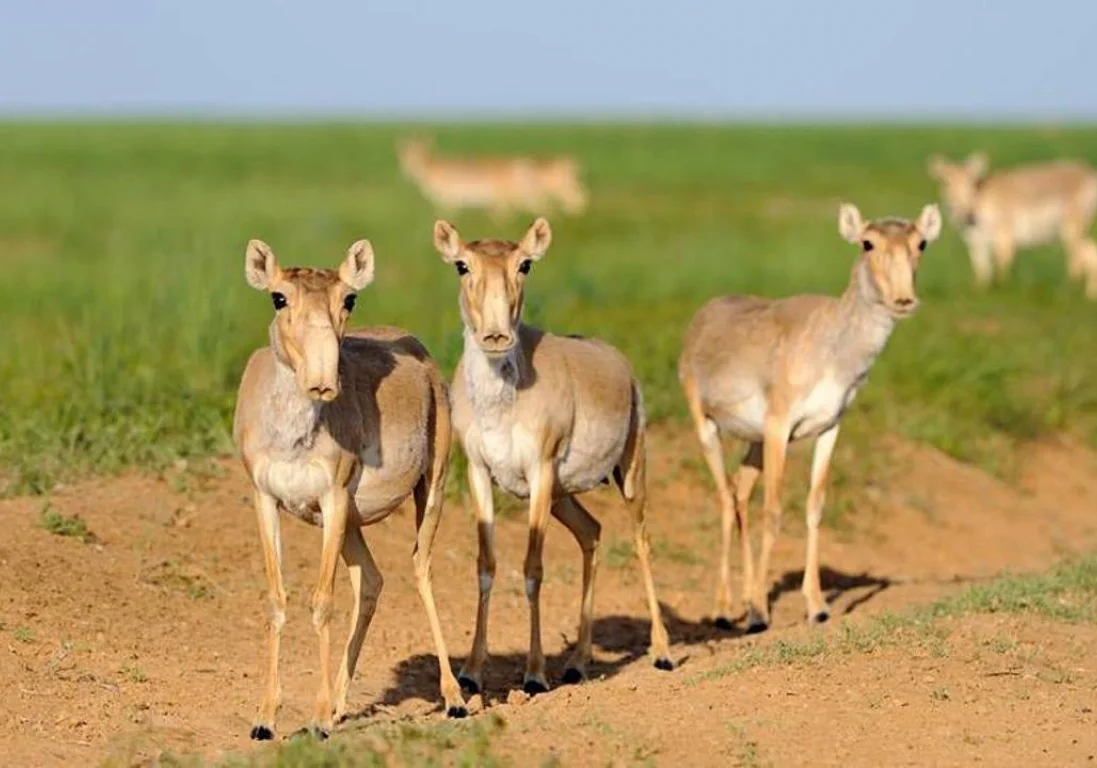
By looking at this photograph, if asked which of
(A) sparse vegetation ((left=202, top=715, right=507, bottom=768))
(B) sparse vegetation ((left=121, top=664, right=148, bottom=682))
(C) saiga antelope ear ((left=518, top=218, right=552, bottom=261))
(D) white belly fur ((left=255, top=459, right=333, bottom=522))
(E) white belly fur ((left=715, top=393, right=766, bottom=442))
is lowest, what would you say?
(B) sparse vegetation ((left=121, top=664, right=148, bottom=682))

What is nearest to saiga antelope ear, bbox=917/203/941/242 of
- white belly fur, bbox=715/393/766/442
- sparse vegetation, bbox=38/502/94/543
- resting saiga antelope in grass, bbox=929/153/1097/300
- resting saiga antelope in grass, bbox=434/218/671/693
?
white belly fur, bbox=715/393/766/442

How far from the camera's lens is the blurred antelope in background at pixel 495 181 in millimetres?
50219

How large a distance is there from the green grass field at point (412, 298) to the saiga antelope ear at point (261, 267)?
387 centimetres

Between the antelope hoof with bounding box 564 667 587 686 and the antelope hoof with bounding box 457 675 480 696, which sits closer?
the antelope hoof with bounding box 457 675 480 696

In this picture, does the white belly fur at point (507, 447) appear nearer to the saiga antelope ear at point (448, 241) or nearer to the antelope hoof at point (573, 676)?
the saiga antelope ear at point (448, 241)

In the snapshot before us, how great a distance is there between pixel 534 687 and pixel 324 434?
7.40 feet

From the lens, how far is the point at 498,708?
30.1ft

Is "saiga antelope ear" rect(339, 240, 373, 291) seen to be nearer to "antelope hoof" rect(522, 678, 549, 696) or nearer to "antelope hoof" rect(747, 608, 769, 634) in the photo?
"antelope hoof" rect(522, 678, 549, 696)

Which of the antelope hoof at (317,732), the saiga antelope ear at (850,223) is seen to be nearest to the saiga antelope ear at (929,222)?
the saiga antelope ear at (850,223)

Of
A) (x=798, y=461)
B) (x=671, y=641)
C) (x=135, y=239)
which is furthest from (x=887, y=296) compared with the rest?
(x=135, y=239)

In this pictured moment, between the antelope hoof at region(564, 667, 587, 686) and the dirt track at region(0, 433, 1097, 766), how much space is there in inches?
10.9

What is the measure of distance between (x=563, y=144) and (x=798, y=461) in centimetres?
7406

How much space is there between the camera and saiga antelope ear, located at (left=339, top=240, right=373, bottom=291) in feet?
27.5

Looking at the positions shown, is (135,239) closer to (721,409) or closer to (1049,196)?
(1049,196)
